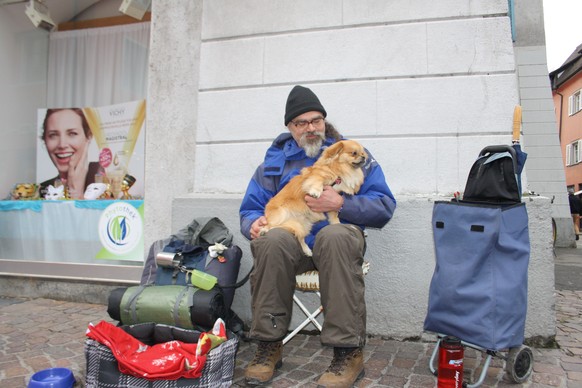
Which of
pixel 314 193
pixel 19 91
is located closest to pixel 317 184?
pixel 314 193

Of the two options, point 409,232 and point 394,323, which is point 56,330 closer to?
point 394,323

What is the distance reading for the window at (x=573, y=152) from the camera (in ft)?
89.4

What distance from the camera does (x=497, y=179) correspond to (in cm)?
232

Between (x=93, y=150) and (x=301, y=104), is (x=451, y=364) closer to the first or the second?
(x=301, y=104)

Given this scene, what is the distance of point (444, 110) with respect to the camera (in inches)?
130

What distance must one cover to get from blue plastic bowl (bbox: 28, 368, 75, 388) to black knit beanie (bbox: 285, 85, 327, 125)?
6.60 ft

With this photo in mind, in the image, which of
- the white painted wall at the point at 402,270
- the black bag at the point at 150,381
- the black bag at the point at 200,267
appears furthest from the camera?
the white painted wall at the point at 402,270

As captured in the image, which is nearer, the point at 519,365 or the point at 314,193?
the point at 519,365

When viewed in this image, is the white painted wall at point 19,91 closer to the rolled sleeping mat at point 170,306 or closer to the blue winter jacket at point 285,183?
the rolled sleeping mat at point 170,306

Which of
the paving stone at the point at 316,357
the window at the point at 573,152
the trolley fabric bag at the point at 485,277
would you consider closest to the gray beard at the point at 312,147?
the trolley fabric bag at the point at 485,277

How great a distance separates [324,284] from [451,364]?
733mm

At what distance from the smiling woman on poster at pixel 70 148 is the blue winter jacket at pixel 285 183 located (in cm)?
Result: 310

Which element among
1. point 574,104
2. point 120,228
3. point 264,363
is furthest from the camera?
point 574,104

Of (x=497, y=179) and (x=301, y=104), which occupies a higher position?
(x=301, y=104)
